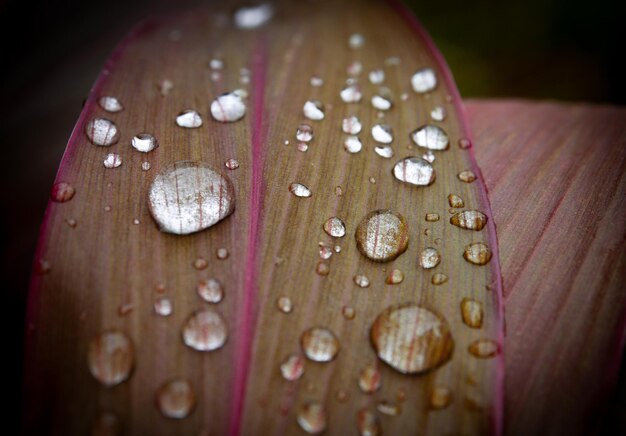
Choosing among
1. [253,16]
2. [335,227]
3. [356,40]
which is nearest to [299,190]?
[335,227]

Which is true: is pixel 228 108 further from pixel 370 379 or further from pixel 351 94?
pixel 370 379

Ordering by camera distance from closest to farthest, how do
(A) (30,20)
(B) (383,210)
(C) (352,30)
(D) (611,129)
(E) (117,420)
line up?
(E) (117,420) → (B) (383,210) → (D) (611,129) → (C) (352,30) → (A) (30,20)

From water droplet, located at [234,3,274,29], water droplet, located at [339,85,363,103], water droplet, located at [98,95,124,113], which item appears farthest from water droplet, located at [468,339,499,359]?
water droplet, located at [234,3,274,29]

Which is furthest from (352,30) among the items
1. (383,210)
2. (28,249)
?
(28,249)

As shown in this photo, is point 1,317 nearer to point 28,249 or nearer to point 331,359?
point 28,249

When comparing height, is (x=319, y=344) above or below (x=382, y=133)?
below

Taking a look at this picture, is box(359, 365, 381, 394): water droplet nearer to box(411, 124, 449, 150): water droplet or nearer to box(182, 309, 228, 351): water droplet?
box(182, 309, 228, 351): water droplet

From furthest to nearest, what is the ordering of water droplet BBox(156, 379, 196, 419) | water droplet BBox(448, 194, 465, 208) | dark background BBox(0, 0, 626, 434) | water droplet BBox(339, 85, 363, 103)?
1. dark background BBox(0, 0, 626, 434)
2. water droplet BBox(339, 85, 363, 103)
3. water droplet BBox(448, 194, 465, 208)
4. water droplet BBox(156, 379, 196, 419)
